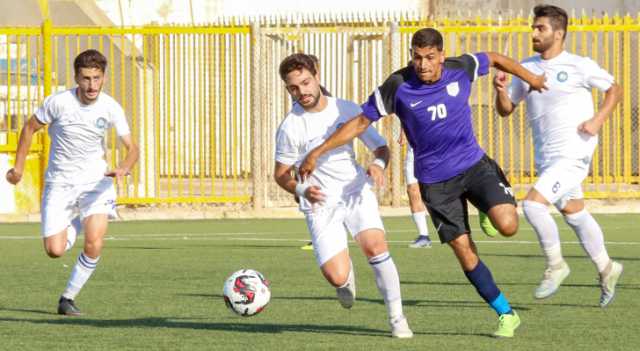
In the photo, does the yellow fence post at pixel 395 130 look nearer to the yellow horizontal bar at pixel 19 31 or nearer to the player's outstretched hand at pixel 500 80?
the yellow horizontal bar at pixel 19 31

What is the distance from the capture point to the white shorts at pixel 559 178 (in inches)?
405

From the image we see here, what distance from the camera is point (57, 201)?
10.6m

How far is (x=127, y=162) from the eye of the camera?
34.2 feet

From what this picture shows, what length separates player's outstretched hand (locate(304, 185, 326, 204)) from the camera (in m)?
8.62

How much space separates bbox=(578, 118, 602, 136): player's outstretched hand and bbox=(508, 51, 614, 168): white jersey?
141 mm

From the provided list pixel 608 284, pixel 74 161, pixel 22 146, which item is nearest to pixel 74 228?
pixel 74 161

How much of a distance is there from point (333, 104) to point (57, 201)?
2.57 meters

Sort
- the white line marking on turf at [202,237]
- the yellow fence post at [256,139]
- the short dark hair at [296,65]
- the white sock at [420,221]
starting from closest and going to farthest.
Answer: the short dark hair at [296,65] < the white sock at [420,221] < the white line marking on turf at [202,237] < the yellow fence post at [256,139]

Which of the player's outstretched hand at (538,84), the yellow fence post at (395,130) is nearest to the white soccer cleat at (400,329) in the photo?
the player's outstretched hand at (538,84)

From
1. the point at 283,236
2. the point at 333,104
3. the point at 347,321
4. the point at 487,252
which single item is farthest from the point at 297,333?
the point at 283,236

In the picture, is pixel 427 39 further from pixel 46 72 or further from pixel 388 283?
pixel 46 72

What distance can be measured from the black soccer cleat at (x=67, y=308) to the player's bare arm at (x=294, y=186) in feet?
6.49

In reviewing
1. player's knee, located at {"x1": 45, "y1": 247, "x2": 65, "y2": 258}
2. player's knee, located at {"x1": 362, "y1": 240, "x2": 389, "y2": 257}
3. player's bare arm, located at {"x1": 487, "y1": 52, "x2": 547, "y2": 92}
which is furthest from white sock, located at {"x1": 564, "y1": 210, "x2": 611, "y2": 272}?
player's knee, located at {"x1": 45, "y1": 247, "x2": 65, "y2": 258}

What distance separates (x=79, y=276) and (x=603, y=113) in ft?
12.2
